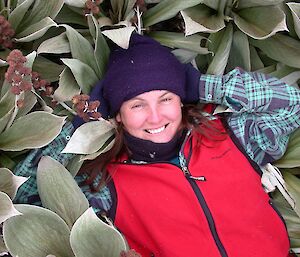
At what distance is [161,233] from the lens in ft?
5.06

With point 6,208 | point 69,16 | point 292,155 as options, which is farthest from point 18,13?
point 292,155

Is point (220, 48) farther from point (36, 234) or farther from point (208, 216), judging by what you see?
point (36, 234)

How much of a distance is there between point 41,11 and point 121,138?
0.39m

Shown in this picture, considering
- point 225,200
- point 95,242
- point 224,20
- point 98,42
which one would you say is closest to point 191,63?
point 224,20

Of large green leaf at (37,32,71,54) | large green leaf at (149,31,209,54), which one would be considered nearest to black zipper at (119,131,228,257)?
large green leaf at (149,31,209,54)

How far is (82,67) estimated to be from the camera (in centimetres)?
150

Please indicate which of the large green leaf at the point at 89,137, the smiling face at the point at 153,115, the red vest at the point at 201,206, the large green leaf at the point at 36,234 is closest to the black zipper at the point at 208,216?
the red vest at the point at 201,206

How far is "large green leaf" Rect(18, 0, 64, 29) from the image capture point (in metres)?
1.53

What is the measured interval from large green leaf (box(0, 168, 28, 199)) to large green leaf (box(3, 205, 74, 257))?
0.20 feet

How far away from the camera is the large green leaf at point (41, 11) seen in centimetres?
153

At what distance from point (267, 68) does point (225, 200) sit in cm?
41

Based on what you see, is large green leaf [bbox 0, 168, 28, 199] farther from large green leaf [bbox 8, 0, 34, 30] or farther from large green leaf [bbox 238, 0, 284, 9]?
large green leaf [bbox 238, 0, 284, 9]

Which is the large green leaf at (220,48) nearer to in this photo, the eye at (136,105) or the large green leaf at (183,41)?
the large green leaf at (183,41)

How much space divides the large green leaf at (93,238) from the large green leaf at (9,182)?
0.65 ft
